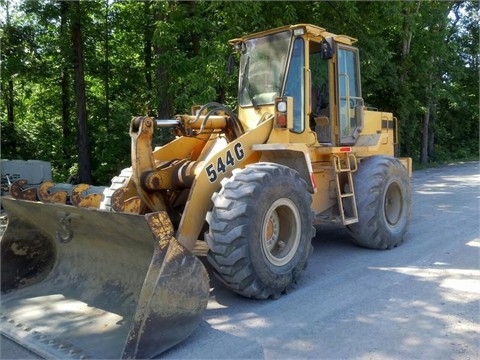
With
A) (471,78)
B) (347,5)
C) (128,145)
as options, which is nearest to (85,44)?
(128,145)

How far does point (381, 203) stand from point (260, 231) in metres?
2.63

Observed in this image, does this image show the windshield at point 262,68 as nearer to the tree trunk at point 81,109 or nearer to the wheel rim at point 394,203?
the wheel rim at point 394,203

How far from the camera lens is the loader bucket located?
3.55 metres

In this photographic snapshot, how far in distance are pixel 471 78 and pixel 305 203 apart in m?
27.8

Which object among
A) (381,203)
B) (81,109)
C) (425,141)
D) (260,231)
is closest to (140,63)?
(81,109)

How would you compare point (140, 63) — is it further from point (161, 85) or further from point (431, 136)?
point (431, 136)

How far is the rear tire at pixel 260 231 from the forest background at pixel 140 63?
17.1ft

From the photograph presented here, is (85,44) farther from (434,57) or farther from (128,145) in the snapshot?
(434,57)

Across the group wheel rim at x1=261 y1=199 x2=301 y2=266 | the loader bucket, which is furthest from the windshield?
the loader bucket

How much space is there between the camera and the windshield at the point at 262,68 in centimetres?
593

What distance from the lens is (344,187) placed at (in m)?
6.56

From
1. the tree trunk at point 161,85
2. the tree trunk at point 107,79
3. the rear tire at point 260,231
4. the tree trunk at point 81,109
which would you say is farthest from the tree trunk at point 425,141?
the rear tire at point 260,231

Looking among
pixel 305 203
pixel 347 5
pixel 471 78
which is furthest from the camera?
pixel 471 78

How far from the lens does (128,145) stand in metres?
15.3
